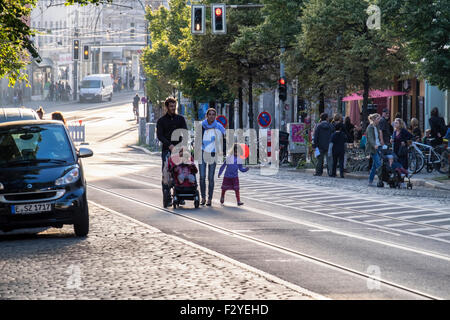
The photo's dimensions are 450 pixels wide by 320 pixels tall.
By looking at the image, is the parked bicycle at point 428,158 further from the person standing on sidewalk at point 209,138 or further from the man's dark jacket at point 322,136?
the person standing on sidewalk at point 209,138

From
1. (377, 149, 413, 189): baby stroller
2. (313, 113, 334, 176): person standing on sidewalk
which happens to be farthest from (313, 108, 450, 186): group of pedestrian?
(377, 149, 413, 189): baby stroller

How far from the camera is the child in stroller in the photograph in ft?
54.7

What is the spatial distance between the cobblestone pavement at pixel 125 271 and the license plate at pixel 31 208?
386mm

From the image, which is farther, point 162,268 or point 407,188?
point 407,188

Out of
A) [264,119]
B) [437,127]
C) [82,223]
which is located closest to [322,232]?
[82,223]

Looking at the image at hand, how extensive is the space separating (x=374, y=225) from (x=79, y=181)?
4412 millimetres

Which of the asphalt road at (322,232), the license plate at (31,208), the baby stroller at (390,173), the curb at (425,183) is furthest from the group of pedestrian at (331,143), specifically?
the license plate at (31,208)

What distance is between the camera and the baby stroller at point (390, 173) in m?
23.4

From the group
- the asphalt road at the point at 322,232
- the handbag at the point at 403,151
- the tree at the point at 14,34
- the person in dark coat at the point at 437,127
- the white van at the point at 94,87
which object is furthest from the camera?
the white van at the point at 94,87

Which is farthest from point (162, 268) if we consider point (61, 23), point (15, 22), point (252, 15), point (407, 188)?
point (61, 23)

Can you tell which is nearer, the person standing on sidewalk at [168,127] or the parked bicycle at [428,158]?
the person standing on sidewalk at [168,127]
